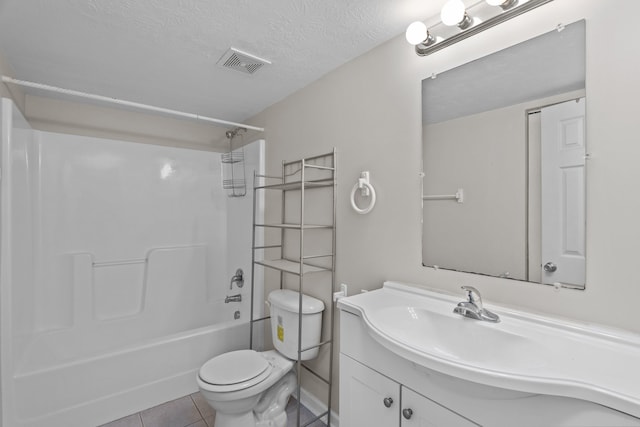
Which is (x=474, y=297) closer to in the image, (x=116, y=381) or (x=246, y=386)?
(x=246, y=386)

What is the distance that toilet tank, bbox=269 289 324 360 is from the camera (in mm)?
1860

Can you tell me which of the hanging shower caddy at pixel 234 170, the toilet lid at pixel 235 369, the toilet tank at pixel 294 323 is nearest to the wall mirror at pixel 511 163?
the toilet tank at pixel 294 323

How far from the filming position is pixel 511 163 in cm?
115

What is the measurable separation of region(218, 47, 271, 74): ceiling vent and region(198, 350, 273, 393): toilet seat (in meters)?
1.82

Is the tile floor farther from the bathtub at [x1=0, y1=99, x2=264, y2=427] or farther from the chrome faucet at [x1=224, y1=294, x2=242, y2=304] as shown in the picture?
the chrome faucet at [x1=224, y1=294, x2=242, y2=304]

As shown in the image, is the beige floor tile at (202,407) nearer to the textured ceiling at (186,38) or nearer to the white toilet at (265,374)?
the white toilet at (265,374)

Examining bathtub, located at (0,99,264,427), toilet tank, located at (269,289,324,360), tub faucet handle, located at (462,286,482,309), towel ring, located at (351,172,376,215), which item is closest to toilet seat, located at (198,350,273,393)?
toilet tank, located at (269,289,324,360)

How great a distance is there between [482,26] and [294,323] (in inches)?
70.7

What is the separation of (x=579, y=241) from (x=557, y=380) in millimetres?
523

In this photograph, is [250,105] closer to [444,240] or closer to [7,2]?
[7,2]

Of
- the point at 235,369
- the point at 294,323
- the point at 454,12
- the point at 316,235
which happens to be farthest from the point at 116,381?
the point at 454,12

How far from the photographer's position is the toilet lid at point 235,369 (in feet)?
5.39

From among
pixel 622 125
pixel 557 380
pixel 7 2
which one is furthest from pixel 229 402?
pixel 7 2

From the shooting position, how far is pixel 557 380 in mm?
689
